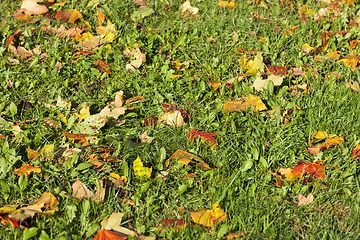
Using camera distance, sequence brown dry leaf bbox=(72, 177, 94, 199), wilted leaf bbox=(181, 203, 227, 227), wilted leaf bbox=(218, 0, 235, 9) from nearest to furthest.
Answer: wilted leaf bbox=(181, 203, 227, 227) → brown dry leaf bbox=(72, 177, 94, 199) → wilted leaf bbox=(218, 0, 235, 9)

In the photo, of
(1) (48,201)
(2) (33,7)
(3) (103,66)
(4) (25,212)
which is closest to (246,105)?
(3) (103,66)

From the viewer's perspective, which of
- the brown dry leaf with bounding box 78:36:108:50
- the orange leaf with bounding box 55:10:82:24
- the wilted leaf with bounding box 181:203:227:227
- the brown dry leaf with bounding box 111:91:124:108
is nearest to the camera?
the wilted leaf with bounding box 181:203:227:227

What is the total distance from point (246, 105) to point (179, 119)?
1.72 feet

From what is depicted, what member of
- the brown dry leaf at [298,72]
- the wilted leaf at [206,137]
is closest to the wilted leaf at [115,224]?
the wilted leaf at [206,137]

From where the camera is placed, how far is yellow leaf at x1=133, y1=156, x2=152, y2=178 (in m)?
2.22

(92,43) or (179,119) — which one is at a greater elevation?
(92,43)

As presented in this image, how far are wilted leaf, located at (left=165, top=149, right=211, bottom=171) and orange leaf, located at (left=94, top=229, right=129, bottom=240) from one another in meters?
0.60

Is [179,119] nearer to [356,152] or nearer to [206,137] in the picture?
[206,137]

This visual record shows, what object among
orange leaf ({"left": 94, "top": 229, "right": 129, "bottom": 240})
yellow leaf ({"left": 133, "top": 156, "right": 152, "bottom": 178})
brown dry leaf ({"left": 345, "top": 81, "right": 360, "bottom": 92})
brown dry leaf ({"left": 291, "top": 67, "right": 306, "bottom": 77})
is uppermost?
brown dry leaf ({"left": 291, "top": 67, "right": 306, "bottom": 77})

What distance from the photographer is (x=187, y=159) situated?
7.52 ft

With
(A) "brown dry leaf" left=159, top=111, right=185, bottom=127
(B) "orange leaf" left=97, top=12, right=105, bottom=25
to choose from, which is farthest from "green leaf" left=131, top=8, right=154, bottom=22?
(A) "brown dry leaf" left=159, top=111, right=185, bottom=127

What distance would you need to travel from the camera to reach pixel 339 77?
301cm

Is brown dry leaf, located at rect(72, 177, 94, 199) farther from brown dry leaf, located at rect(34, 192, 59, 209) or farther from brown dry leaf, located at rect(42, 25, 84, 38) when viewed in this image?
brown dry leaf, located at rect(42, 25, 84, 38)

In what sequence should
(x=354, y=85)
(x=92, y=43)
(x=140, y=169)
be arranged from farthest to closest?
1. (x=92, y=43)
2. (x=354, y=85)
3. (x=140, y=169)
